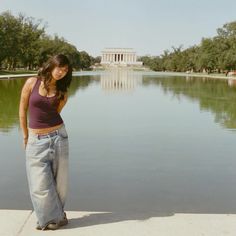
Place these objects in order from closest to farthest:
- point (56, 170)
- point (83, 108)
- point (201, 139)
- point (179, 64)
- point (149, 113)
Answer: point (56, 170) → point (201, 139) → point (149, 113) → point (83, 108) → point (179, 64)

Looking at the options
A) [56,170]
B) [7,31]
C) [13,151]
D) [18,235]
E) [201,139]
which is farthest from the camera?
[7,31]

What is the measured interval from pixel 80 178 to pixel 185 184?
178 centimetres

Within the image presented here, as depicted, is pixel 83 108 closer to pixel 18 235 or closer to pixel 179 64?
pixel 18 235

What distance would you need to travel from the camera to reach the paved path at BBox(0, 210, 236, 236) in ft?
14.3

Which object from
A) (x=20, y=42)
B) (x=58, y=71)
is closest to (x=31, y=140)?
(x=58, y=71)

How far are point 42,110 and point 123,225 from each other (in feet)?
4.62

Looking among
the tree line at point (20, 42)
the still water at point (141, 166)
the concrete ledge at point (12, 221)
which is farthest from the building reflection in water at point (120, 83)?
the concrete ledge at point (12, 221)

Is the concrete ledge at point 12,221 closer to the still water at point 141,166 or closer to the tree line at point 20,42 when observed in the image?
the still water at point 141,166

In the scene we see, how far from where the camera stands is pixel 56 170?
4.67m

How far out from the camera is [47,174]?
14.9 feet

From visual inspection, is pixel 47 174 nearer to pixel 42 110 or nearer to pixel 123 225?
pixel 42 110

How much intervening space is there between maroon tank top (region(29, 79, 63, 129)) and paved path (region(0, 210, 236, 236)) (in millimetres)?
981

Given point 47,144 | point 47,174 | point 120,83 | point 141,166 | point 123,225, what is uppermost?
point 47,144

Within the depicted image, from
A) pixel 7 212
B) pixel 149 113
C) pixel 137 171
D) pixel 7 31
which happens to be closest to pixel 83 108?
pixel 149 113
